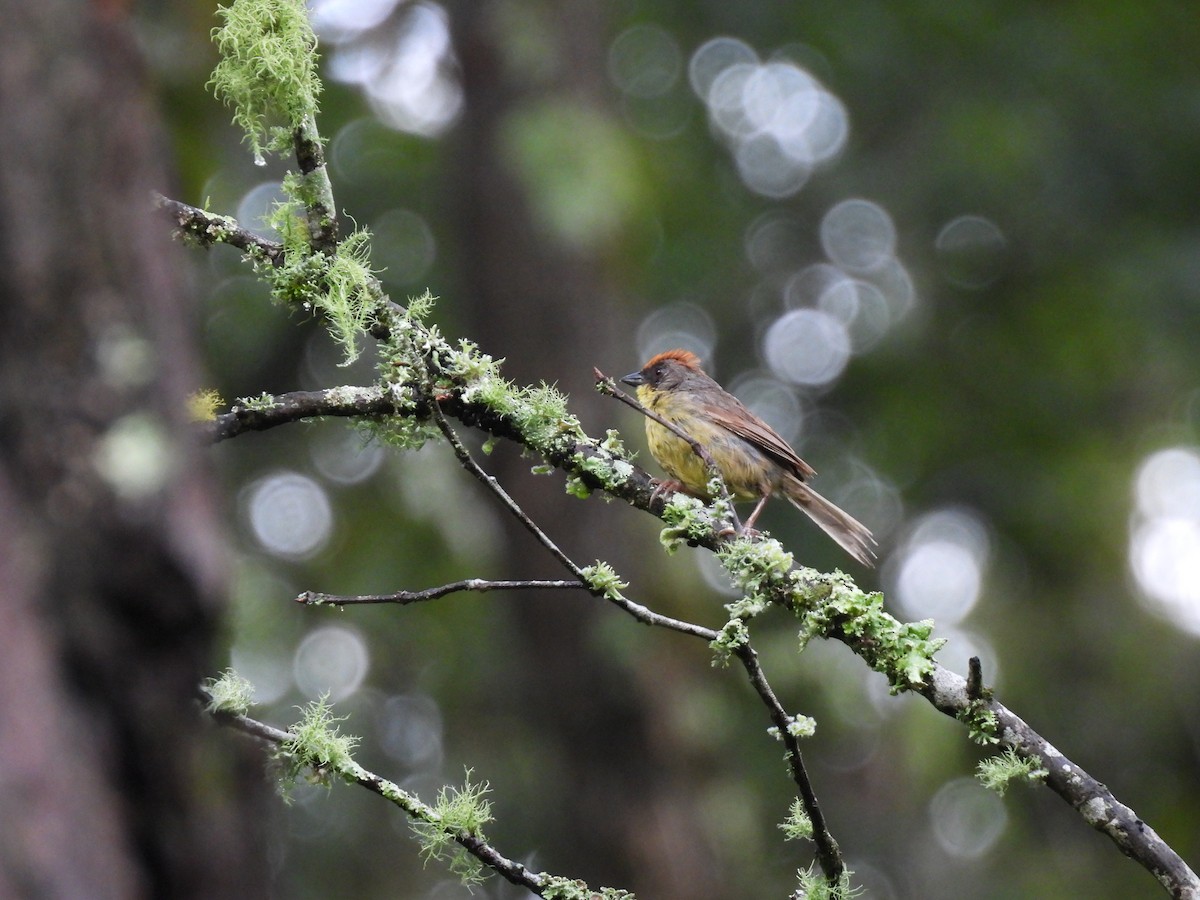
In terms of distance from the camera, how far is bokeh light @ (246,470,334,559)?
13094 millimetres

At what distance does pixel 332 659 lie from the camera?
1366 cm

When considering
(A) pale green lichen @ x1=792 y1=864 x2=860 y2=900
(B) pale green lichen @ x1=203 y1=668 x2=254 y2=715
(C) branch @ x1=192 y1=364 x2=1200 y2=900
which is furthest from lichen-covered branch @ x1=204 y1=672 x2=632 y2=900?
(C) branch @ x1=192 y1=364 x2=1200 y2=900

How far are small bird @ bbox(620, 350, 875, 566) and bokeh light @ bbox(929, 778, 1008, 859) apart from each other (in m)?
8.69

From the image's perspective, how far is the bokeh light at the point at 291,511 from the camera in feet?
43.0

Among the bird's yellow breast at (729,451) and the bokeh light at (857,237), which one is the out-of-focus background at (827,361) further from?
the bird's yellow breast at (729,451)

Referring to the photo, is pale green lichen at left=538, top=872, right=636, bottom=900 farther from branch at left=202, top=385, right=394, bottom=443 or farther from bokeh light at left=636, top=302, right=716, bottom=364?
bokeh light at left=636, top=302, right=716, bottom=364

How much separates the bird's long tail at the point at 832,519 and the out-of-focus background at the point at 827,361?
8.77 ft

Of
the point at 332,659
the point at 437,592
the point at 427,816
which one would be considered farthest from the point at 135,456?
the point at 332,659

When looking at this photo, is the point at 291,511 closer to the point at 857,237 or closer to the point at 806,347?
the point at 806,347

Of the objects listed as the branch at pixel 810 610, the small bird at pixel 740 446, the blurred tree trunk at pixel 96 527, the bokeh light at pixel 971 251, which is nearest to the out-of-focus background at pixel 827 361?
the bokeh light at pixel 971 251

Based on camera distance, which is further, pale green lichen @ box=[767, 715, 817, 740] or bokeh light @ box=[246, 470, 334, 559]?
bokeh light @ box=[246, 470, 334, 559]

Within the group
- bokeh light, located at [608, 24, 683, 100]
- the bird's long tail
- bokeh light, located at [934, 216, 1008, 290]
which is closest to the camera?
the bird's long tail

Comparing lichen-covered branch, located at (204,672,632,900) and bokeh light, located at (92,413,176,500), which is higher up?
lichen-covered branch, located at (204,672,632,900)

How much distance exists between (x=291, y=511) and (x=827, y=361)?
20.4 feet
